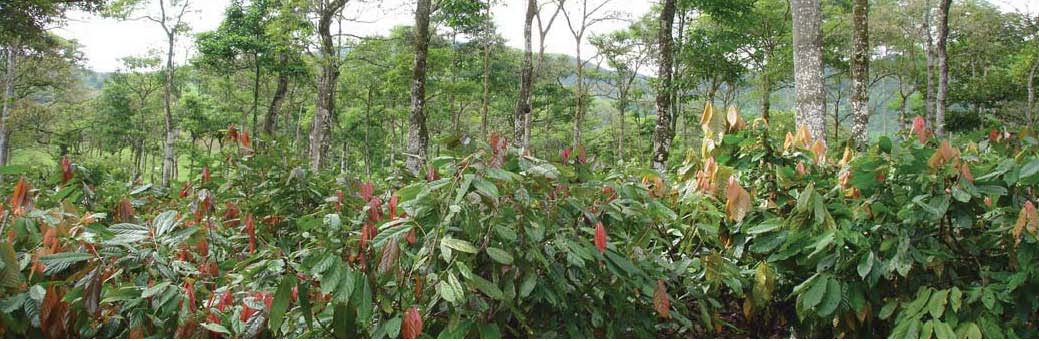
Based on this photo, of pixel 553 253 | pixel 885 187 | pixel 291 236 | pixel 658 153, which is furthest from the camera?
pixel 658 153

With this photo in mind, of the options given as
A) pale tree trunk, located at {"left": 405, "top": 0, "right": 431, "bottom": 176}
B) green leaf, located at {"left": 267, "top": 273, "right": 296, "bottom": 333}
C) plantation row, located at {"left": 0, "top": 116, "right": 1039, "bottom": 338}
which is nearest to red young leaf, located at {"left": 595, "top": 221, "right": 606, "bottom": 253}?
plantation row, located at {"left": 0, "top": 116, "right": 1039, "bottom": 338}

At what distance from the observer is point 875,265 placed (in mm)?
1662

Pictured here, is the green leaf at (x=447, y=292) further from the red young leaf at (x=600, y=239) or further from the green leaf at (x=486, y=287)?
the red young leaf at (x=600, y=239)

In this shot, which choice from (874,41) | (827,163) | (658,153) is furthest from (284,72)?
(874,41)

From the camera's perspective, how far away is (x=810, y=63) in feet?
17.2

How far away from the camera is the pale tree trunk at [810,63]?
5.21 metres

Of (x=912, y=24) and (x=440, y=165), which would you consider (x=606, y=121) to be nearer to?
(x=912, y=24)

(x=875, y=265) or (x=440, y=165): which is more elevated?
(x=440, y=165)

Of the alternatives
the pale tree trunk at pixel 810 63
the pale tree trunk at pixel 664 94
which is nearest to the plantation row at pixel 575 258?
the pale tree trunk at pixel 810 63

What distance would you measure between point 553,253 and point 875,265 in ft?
2.95

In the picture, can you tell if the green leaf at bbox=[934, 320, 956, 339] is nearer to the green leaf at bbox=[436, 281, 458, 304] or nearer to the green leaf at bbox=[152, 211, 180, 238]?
the green leaf at bbox=[436, 281, 458, 304]

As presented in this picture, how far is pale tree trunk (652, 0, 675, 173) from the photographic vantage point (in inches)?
375

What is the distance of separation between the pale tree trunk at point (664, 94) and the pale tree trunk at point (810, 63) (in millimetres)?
4050

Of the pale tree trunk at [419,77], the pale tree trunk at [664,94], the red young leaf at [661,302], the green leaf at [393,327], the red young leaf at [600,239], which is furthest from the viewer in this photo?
the pale tree trunk at [419,77]
